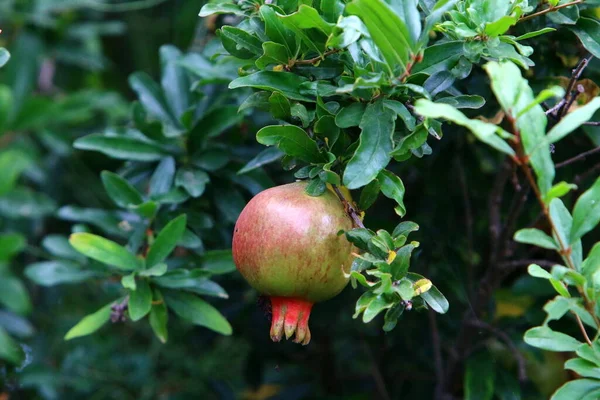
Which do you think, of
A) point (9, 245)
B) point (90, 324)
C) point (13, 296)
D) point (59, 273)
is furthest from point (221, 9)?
point (13, 296)

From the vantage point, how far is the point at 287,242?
2.62ft

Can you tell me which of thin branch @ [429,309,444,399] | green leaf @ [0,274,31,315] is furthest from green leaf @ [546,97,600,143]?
green leaf @ [0,274,31,315]

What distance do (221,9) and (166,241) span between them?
0.34 metres

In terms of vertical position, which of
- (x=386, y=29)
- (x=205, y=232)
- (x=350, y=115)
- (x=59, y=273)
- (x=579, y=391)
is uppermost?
(x=386, y=29)

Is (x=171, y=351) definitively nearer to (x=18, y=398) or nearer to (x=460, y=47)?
(x=18, y=398)

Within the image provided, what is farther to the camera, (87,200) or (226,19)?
(87,200)

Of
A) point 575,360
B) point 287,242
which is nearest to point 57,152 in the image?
point 287,242

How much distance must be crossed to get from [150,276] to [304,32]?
443 mm

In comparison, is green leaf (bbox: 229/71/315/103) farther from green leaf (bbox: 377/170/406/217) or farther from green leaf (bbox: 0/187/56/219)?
green leaf (bbox: 0/187/56/219)

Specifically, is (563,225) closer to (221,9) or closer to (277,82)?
(277,82)

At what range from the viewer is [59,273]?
4.26 feet

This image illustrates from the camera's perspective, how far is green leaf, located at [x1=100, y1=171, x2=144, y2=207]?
1.17 m

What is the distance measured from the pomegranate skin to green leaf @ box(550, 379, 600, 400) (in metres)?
0.26

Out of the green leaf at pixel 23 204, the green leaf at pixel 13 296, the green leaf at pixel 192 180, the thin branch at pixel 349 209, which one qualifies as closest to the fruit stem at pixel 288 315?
the thin branch at pixel 349 209
